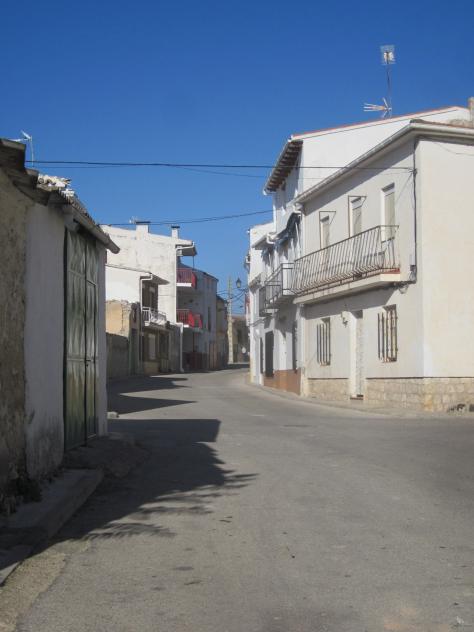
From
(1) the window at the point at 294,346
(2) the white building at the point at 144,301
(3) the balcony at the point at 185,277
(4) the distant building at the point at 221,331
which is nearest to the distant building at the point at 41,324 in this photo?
(1) the window at the point at 294,346

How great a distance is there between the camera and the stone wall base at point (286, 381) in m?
30.4

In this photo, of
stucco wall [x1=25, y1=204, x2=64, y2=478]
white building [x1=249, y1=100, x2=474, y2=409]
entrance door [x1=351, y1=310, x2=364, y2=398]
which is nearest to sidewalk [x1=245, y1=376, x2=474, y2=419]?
white building [x1=249, y1=100, x2=474, y2=409]

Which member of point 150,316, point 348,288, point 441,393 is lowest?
point 441,393

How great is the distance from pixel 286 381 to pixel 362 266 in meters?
11.1

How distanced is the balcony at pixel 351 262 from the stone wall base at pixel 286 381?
382 centimetres

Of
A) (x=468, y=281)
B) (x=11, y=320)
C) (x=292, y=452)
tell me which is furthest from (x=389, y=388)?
(x=11, y=320)

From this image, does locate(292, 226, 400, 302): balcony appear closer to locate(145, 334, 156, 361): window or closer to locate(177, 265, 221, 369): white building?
locate(145, 334, 156, 361): window

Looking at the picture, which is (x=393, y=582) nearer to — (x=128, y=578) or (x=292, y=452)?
(x=128, y=578)

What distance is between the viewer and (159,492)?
8.43 m

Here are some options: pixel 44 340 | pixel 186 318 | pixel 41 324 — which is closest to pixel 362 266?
pixel 44 340

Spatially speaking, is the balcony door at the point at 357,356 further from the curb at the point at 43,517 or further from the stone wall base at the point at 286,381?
the curb at the point at 43,517

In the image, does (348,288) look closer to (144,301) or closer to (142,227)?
(144,301)

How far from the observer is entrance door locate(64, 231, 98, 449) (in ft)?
31.3

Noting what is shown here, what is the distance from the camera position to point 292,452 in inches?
462
